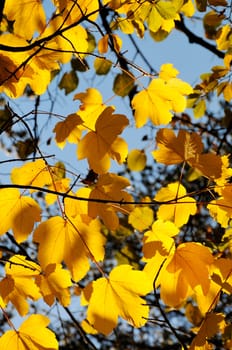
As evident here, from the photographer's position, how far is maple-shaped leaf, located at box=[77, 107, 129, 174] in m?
1.24

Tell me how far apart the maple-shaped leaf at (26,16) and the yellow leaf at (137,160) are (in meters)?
1.15

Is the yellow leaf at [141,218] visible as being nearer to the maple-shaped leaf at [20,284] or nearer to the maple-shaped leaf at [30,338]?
the maple-shaped leaf at [20,284]

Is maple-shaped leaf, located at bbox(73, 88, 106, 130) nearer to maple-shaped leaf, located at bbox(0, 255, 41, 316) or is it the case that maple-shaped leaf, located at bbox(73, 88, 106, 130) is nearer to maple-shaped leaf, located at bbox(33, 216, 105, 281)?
maple-shaped leaf, located at bbox(33, 216, 105, 281)

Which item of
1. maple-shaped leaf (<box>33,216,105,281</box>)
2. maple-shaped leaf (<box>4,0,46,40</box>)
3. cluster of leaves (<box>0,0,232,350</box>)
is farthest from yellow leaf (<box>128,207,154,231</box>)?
maple-shaped leaf (<box>4,0,46,40</box>)

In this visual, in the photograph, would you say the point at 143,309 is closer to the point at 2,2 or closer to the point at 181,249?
the point at 181,249

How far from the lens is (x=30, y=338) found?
120cm

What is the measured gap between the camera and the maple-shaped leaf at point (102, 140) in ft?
4.06

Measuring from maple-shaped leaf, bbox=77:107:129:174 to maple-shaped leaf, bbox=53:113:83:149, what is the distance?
0.17 feet

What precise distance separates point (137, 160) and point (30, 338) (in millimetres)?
1437

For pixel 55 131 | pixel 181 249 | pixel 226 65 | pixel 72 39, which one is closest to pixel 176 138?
pixel 181 249

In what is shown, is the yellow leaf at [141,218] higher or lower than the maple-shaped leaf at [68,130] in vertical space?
lower

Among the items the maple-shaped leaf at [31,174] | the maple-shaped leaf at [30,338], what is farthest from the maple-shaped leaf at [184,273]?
the maple-shaped leaf at [31,174]

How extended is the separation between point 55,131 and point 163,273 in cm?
51

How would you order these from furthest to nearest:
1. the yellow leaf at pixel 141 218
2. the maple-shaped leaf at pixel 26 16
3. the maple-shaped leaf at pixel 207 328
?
the yellow leaf at pixel 141 218 → the maple-shaped leaf at pixel 26 16 → the maple-shaped leaf at pixel 207 328
